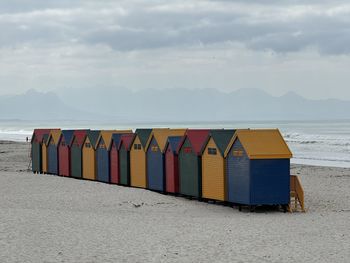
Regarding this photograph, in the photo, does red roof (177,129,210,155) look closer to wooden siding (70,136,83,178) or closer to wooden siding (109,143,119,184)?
wooden siding (109,143,119,184)

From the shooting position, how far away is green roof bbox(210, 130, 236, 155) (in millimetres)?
19875

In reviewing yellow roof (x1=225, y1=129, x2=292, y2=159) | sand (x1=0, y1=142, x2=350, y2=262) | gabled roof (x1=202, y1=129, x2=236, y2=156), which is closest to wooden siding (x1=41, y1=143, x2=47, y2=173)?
sand (x1=0, y1=142, x2=350, y2=262)

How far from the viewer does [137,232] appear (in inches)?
587

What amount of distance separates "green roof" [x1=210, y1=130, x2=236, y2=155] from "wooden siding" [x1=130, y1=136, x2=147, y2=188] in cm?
469

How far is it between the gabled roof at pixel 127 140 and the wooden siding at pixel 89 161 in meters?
2.33

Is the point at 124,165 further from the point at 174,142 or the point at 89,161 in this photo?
the point at 174,142

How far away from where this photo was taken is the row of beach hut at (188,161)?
750 inches

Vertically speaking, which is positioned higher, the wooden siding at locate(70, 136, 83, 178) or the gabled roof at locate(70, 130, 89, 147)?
the gabled roof at locate(70, 130, 89, 147)

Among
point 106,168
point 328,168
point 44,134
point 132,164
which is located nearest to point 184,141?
point 132,164

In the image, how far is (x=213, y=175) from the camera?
2059 cm

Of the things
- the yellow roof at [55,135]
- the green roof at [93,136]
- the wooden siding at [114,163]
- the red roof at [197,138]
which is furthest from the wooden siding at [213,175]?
the yellow roof at [55,135]

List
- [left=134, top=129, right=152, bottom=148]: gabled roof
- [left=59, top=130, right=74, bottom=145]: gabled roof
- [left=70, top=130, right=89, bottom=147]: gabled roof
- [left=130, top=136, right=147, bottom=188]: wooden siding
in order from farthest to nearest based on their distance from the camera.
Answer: [left=59, top=130, right=74, bottom=145]: gabled roof < [left=70, top=130, right=89, bottom=147]: gabled roof < [left=130, top=136, right=147, bottom=188]: wooden siding < [left=134, top=129, right=152, bottom=148]: gabled roof

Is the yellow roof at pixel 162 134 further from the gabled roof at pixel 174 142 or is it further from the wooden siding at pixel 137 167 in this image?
the wooden siding at pixel 137 167

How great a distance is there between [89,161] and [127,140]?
327 cm
